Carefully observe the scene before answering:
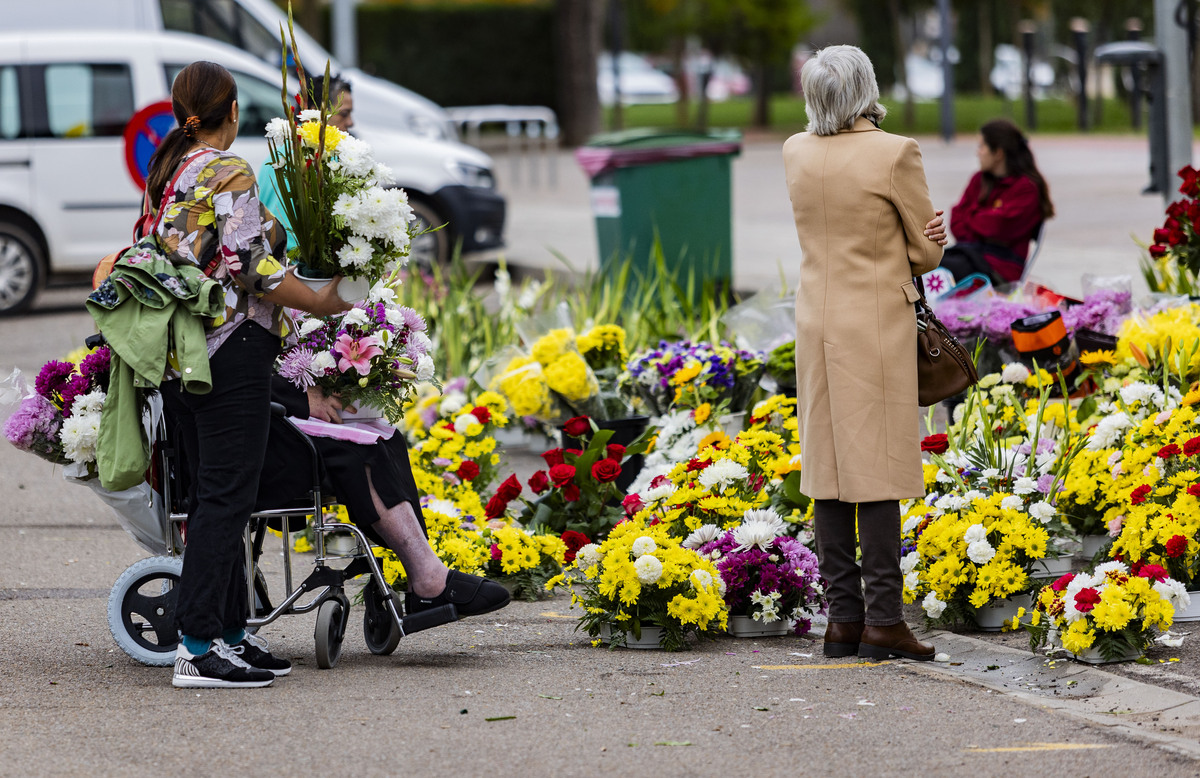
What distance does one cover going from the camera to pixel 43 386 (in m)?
4.45

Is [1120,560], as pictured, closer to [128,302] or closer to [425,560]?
[425,560]

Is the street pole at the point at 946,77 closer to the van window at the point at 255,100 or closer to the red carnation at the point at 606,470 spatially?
the van window at the point at 255,100

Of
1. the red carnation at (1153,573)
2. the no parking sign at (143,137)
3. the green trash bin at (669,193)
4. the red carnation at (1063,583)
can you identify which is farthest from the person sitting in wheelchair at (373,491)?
the green trash bin at (669,193)

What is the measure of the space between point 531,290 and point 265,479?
405cm

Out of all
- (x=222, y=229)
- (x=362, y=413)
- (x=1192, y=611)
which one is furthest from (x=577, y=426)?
(x=1192, y=611)

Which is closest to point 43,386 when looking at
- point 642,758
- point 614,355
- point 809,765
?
point 642,758

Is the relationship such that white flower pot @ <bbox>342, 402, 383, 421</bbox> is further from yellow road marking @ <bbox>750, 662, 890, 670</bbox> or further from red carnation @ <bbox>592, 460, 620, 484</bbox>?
yellow road marking @ <bbox>750, 662, 890, 670</bbox>

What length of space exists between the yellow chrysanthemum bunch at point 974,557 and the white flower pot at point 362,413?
64.8 inches

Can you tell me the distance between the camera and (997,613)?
187 inches

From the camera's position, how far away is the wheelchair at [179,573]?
14.3 ft

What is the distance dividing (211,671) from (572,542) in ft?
5.12

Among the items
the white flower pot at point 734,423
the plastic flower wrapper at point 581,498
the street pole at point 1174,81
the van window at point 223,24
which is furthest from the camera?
the van window at point 223,24

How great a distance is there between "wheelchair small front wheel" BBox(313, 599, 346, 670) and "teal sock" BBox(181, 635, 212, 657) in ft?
1.00

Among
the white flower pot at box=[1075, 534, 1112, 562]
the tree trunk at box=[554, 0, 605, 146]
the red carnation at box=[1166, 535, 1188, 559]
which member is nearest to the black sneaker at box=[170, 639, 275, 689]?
the red carnation at box=[1166, 535, 1188, 559]
